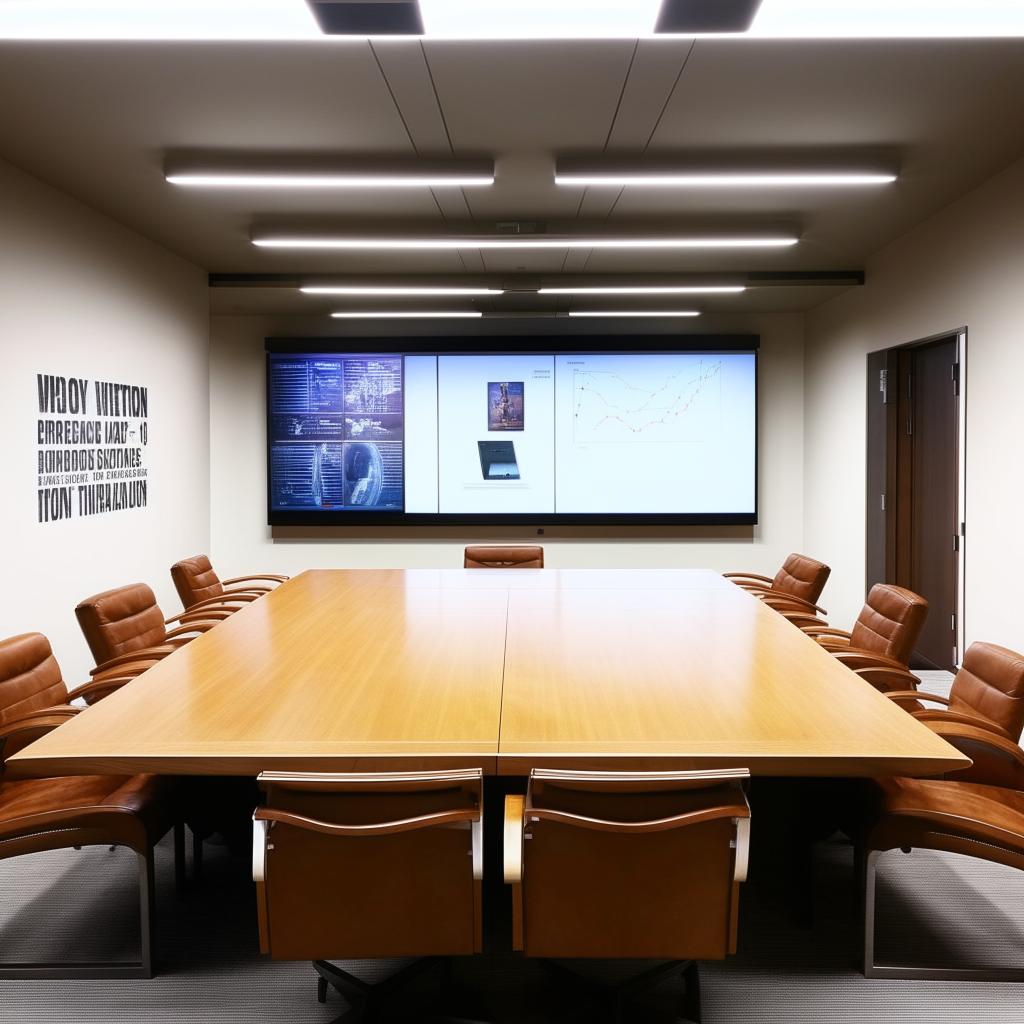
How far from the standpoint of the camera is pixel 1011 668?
2531 millimetres

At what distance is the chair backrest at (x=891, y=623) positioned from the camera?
3.39 m

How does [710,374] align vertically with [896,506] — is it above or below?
above

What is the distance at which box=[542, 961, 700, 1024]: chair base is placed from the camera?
2090 mm

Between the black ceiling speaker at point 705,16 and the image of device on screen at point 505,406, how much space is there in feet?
17.8

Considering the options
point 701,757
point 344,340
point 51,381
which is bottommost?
point 701,757

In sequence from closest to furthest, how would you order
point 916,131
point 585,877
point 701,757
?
point 585,877
point 701,757
point 916,131

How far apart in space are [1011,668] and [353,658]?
2.13 m

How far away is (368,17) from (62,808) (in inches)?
94.8

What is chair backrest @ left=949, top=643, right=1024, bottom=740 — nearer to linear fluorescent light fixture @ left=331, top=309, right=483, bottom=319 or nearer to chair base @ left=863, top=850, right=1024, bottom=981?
chair base @ left=863, top=850, right=1024, bottom=981

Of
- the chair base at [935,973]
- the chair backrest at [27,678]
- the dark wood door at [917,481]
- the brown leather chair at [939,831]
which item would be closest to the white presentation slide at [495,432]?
the dark wood door at [917,481]

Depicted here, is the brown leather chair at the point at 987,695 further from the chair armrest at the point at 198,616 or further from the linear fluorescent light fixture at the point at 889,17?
the chair armrest at the point at 198,616

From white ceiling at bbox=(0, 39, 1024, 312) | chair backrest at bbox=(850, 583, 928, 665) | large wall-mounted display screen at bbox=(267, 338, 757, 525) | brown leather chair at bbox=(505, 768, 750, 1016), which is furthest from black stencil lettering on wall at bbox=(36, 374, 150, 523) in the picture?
chair backrest at bbox=(850, 583, 928, 665)

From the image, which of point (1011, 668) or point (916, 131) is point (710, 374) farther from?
point (1011, 668)

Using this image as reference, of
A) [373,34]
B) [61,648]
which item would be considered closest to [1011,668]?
[373,34]
